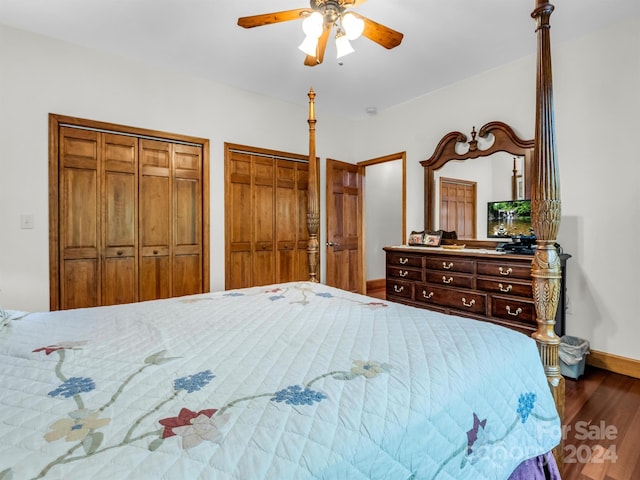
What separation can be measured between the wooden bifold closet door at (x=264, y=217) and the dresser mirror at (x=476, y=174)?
60.6 inches

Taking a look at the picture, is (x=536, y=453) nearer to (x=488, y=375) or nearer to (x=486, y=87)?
(x=488, y=375)

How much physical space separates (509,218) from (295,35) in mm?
2460

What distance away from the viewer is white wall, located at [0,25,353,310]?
2.60m

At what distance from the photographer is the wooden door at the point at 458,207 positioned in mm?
3486

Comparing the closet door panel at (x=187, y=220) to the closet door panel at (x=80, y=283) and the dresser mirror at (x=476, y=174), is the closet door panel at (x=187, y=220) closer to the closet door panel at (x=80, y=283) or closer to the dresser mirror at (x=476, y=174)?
the closet door panel at (x=80, y=283)

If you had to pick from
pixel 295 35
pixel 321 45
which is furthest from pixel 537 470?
pixel 295 35

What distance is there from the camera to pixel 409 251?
342cm

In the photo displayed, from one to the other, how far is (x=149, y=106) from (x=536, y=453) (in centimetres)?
368

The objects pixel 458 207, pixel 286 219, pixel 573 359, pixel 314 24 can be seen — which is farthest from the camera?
pixel 286 219

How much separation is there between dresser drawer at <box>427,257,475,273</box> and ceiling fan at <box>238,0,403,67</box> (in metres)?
1.84

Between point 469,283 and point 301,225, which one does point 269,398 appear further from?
point 301,225

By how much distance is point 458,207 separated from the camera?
3.61 meters

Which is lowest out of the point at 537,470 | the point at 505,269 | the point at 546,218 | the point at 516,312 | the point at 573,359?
the point at 573,359

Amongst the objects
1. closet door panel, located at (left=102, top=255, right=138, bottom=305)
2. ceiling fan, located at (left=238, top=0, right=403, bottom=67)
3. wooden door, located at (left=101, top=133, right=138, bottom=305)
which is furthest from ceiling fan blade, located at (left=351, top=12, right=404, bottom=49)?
closet door panel, located at (left=102, top=255, right=138, bottom=305)
